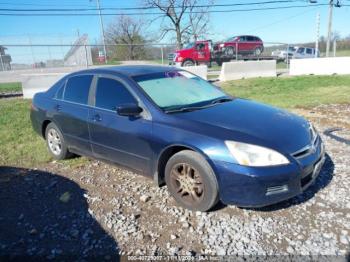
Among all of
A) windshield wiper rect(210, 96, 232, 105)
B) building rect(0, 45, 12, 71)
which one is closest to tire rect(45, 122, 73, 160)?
windshield wiper rect(210, 96, 232, 105)

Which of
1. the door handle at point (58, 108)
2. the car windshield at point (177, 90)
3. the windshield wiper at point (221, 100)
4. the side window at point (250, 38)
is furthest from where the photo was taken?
the side window at point (250, 38)

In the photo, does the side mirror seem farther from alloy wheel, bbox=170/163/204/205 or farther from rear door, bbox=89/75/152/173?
alloy wheel, bbox=170/163/204/205

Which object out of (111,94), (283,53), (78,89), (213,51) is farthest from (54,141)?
(283,53)

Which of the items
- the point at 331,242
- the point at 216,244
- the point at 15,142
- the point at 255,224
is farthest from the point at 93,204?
the point at 15,142

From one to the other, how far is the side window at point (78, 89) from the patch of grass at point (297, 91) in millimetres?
5900

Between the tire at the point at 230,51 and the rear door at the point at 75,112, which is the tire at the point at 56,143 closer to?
the rear door at the point at 75,112

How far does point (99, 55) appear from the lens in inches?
1110

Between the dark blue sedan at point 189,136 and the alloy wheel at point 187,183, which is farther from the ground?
the dark blue sedan at point 189,136

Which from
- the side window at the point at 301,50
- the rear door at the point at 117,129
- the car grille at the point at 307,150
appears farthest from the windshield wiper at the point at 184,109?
the side window at the point at 301,50

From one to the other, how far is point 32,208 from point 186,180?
1.88 metres

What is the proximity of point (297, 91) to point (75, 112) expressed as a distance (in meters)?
9.22

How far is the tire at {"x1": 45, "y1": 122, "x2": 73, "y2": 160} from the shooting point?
16.6 ft

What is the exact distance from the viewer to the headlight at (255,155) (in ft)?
9.76

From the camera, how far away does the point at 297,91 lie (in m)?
11.5
